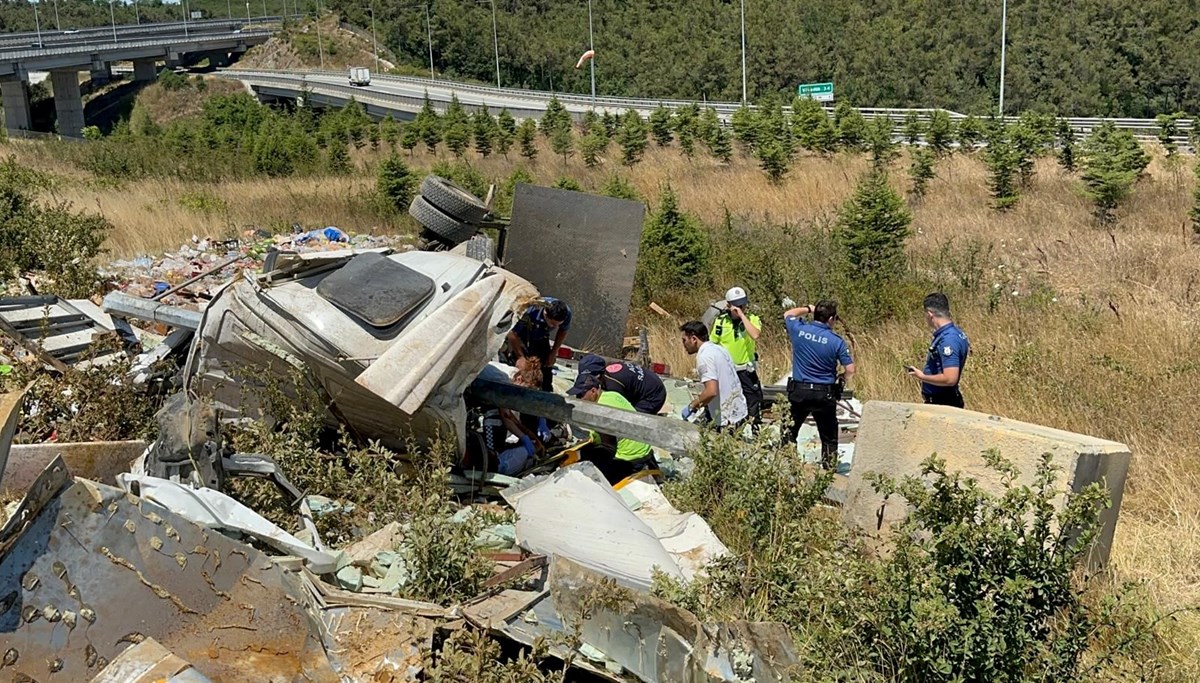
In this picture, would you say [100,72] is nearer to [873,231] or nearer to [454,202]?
[873,231]

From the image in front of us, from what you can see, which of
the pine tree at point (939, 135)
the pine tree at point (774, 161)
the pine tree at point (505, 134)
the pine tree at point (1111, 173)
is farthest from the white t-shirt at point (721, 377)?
the pine tree at point (505, 134)

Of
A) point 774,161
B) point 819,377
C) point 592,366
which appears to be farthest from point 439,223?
point 774,161

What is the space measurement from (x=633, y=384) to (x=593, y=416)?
3.90 ft

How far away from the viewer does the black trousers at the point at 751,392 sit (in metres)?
6.89

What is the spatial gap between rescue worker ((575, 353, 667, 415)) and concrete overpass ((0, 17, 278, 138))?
52.3 metres

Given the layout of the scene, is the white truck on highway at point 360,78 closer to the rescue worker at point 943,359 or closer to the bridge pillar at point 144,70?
the bridge pillar at point 144,70

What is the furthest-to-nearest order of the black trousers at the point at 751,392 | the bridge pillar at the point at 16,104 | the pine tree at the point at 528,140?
the bridge pillar at the point at 16,104 < the pine tree at the point at 528,140 < the black trousers at the point at 751,392

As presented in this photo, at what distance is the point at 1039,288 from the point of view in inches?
412

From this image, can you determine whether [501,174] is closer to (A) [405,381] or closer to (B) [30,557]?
(A) [405,381]

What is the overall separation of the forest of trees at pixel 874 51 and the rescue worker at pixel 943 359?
119 ft

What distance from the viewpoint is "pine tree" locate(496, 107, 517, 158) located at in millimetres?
28016

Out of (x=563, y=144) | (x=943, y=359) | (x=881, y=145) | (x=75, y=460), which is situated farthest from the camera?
(x=563, y=144)

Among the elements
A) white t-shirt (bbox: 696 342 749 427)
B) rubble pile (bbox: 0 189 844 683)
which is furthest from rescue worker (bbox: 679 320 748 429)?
rubble pile (bbox: 0 189 844 683)

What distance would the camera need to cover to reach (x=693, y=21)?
233 feet
